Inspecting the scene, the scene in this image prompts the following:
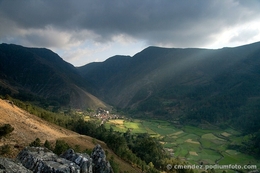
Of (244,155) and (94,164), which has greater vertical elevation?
(94,164)

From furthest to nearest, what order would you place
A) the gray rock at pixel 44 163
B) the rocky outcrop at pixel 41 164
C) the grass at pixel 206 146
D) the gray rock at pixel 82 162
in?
the grass at pixel 206 146 < the gray rock at pixel 82 162 < the gray rock at pixel 44 163 < the rocky outcrop at pixel 41 164

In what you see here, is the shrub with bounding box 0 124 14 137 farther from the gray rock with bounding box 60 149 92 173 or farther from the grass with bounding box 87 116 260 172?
the grass with bounding box 87 116 260 172

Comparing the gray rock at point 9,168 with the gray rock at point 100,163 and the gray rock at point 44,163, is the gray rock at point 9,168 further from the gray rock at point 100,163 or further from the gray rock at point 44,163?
the gray rock at point 100,163

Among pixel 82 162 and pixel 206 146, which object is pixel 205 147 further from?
pixel 82 162

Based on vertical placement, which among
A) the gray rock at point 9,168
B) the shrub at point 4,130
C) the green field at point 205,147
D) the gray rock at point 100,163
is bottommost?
the green field at point 205,147

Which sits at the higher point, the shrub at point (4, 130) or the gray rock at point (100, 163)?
the shrub at point (4, 130)

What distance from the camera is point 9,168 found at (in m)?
16.3

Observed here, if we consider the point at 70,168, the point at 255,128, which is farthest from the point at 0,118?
the point at 255,128

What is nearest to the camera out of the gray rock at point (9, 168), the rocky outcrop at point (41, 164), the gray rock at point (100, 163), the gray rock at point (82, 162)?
the gray rock at point (9, 168)

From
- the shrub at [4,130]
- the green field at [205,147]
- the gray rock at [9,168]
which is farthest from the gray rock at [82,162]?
the green field at [205,147]

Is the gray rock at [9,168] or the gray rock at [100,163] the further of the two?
the gray rock at [100,163]

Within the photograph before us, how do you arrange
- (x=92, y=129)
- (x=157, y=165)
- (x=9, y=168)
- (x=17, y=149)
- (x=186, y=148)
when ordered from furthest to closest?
(x=186, y=148) → (x=92, y=129) → (x=157, y=165) → (x=17, y=149) → (x=9, y=168)

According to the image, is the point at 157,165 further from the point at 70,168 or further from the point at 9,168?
the point at 9,168

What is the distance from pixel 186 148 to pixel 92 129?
198 ft
